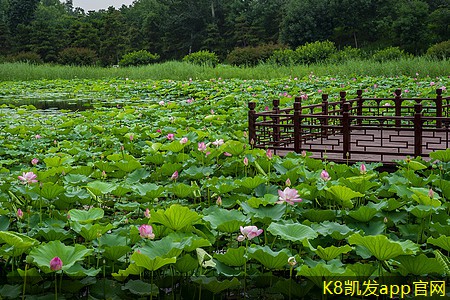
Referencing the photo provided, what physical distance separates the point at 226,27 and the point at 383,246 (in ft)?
126

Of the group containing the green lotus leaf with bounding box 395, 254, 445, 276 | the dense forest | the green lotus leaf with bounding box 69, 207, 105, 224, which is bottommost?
the green lotus leaf with bounding box 395, 254, 445, 276

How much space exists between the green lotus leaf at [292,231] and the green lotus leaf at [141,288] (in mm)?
549

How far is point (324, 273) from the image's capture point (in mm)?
2027

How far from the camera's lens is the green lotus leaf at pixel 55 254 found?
2.11m

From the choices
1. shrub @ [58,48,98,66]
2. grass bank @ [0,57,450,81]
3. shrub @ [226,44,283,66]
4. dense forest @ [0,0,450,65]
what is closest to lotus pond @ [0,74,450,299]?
grass bank @ [0,57,450,81]

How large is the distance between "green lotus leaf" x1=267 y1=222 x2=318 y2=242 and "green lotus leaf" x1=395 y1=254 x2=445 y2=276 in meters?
0.36

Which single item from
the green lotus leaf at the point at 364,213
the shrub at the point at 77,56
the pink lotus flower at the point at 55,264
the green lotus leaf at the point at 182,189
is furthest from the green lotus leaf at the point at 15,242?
the shrub at the point at 77,56

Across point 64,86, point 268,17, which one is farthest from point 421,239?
point 268,17

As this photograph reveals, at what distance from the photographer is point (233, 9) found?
38.2 meters

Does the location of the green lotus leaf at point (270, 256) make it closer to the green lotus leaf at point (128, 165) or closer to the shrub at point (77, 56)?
the green lotus leaf at point (128, 165)

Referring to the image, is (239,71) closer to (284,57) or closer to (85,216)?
(284,57)

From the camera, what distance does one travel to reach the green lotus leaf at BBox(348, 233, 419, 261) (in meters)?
2.02

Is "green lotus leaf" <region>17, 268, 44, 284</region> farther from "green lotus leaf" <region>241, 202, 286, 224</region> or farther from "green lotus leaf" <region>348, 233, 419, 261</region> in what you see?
"green lotus leaf" <region>348, 233, 419, 261</region>

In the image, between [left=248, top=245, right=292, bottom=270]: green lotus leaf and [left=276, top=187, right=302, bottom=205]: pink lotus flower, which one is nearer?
[left=248, top=245, right=292, bottom=270]: green lotus leaf
